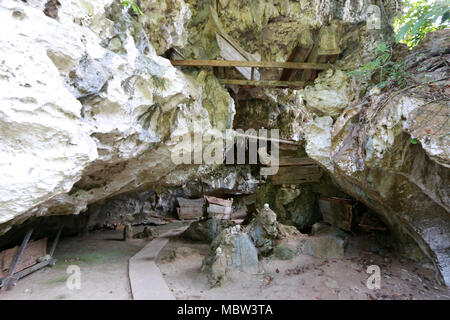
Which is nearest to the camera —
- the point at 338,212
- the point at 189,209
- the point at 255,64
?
the point at 255,64

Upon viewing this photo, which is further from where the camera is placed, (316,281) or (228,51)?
(228,51)

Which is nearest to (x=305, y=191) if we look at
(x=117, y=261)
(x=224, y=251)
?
(x=224, y=251)

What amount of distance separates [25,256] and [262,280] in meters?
5.60

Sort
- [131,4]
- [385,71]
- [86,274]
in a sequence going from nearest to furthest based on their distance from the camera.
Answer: [131,4]
[385,71]
[86,274]

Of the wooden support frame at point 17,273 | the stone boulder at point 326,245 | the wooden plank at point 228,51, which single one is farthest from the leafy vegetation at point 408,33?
the wooden support frame at point 17,273

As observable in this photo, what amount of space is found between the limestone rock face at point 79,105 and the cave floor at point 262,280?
4.99 ft

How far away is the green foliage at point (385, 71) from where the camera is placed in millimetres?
4634

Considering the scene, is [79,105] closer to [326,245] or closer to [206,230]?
[326,245]

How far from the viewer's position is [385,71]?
5254mm

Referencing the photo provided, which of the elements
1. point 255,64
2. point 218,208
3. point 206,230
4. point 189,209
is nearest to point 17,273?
point 206,230

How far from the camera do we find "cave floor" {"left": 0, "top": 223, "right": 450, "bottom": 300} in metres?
4.62
